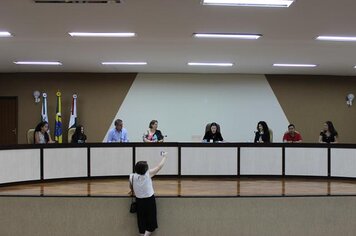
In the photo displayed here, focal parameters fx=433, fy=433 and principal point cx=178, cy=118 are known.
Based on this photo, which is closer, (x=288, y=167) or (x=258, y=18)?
(x=258, y=18)

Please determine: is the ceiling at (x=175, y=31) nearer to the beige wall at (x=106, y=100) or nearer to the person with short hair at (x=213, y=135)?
the person with short hair at (x=213, y=135)

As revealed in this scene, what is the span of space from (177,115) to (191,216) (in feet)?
28.3

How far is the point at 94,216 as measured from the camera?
496 centimetres

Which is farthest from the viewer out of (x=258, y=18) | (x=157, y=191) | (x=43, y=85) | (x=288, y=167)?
(x=43, y=85)

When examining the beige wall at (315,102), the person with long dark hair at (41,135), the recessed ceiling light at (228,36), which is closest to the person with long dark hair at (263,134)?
the recessed ceiling light at (228,36)

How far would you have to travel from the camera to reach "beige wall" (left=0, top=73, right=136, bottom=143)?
1329 centimetres

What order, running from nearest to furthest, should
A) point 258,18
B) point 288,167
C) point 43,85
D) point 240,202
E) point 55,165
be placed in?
point 240,202
point 258,18
point 55,165
point 288,167
point 43,85

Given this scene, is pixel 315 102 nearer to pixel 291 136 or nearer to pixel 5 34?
pixel 291 136

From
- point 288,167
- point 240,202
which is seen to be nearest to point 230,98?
point 288,167

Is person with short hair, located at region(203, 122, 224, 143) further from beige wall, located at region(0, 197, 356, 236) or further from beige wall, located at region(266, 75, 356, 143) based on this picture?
beige wall, located at region(0, 197, 356, 236)

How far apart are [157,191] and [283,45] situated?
3.70 metres

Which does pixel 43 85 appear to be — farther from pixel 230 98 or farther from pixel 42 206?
pixel 42 206

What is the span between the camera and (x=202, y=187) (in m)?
8.55

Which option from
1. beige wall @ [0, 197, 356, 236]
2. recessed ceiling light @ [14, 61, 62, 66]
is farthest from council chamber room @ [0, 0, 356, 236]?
recessed ceiling light @ [14, 61, 62, 66]
